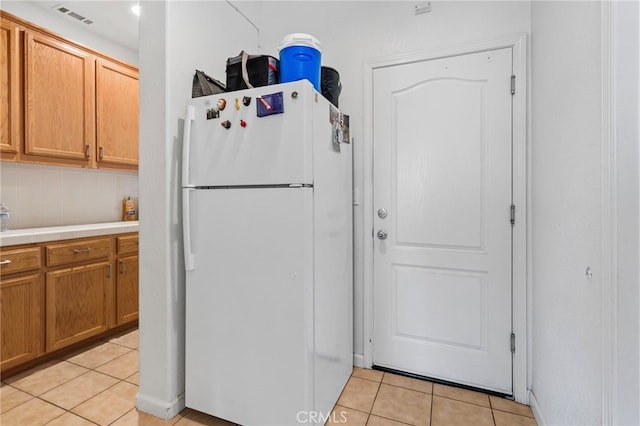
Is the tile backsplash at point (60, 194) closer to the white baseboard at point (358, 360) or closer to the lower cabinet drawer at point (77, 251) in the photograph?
the lower cabinet drawer at point (77, 251)

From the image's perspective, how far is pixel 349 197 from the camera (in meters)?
2.08

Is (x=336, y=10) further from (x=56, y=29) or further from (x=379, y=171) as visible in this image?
(x=56, y=29)

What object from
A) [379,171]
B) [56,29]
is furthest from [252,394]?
[56,29]

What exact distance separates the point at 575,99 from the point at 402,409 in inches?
67.9

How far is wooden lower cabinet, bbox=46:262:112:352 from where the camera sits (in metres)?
2.19

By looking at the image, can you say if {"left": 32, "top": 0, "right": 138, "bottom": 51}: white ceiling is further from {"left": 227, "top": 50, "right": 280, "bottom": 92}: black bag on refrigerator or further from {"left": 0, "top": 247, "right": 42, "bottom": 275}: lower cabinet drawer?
{"left": 0, "top": 247, "right": 42, "bottom": 275}: lower cabinet drawer

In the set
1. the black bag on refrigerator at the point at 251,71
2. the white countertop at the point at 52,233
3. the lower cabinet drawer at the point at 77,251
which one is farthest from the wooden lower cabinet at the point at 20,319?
the black bag on refrigerator at the point at 251,71

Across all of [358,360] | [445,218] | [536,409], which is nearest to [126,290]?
[358,360]

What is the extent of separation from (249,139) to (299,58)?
1.67 feet

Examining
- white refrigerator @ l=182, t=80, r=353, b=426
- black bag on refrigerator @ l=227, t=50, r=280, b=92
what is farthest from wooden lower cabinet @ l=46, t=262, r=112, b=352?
black bag on refrigerator @ l=227, t=50, r=280, b=92

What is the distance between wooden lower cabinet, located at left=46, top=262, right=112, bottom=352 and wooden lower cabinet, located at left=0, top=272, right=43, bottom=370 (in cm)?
6

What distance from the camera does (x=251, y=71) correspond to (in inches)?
64.6

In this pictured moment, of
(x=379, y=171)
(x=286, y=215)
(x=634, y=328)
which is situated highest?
(x=379, y=171)

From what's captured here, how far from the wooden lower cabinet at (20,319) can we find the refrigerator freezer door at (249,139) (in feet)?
4.78
